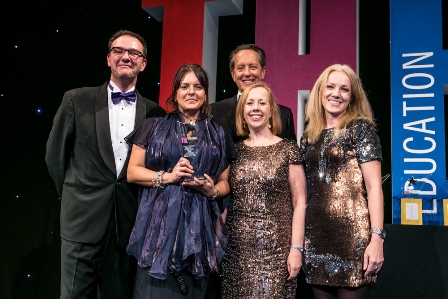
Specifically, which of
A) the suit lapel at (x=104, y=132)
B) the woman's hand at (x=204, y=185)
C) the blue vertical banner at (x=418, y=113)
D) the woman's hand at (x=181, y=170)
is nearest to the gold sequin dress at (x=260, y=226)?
the woman's hand at (x=204, y=185)

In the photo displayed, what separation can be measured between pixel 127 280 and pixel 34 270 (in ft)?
5.94

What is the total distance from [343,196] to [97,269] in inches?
50.5

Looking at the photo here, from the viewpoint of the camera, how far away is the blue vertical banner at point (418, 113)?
9.86 feet

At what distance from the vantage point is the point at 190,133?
6.98 feet

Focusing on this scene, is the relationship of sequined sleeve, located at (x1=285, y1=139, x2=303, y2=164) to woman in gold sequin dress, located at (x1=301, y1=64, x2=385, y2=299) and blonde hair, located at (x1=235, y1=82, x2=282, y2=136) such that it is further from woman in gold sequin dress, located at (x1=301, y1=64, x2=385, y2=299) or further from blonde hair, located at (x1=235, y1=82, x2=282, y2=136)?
blonde hair, located at (x1=235, y1=82, x2=282, y2=136)

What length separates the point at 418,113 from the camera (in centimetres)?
309

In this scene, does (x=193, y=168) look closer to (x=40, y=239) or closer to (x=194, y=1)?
(x=194, y=1)

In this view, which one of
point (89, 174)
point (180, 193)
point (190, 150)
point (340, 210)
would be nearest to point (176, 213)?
point (180, 193)

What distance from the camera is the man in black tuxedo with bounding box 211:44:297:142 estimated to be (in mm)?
2664

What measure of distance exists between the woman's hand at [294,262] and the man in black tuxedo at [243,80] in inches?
31.6

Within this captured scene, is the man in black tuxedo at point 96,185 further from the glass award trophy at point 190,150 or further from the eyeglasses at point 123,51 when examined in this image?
the glass award trophy at point 190,150

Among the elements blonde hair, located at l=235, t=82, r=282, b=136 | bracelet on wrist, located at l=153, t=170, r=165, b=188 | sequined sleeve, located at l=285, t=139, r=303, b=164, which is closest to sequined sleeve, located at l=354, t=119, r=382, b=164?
sequined sleeve, located at l=285, t=139, r=303, b=164

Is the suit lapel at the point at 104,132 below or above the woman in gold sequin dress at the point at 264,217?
above

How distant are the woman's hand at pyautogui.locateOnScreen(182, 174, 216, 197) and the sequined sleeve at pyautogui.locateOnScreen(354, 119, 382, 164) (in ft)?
2.23
